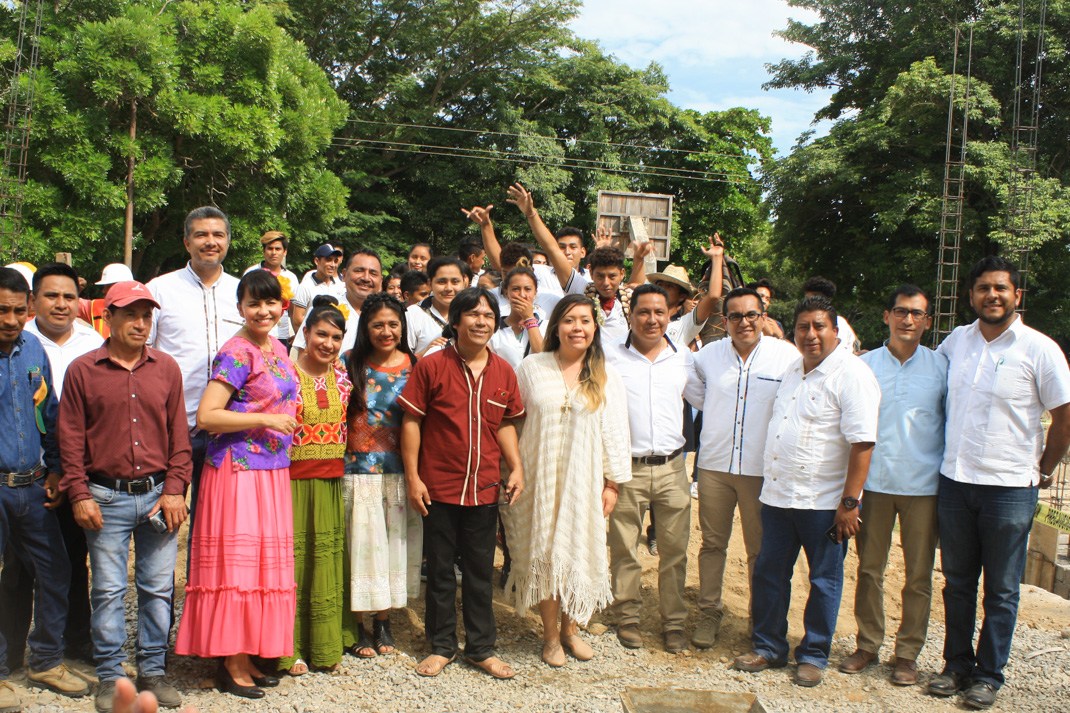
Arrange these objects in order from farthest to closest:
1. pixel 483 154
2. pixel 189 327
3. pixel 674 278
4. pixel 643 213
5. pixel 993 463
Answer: pixel 483 154 < pixel 643 213 < pixel 674 278 < pixel 189 327 < pixel 993 463

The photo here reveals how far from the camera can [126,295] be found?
3744mm

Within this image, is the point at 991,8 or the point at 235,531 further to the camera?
the point at 991,8

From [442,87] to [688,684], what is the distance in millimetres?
22177

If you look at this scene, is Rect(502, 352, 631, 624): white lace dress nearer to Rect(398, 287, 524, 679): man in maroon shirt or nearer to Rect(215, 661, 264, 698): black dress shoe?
Rect(398, 287, 524, 679): man in maroon shirt

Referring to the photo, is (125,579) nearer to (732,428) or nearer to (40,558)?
(40,558)

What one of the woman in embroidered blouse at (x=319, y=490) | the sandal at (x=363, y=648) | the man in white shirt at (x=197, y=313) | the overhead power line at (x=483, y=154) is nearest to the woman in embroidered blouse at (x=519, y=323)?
the woman in embroidered blouse at (x=319, y=490)

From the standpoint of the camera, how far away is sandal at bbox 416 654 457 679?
4.31 m

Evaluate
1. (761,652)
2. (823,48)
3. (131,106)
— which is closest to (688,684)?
(761,652)

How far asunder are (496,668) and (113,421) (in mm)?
2272

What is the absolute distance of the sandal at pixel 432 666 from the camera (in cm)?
431

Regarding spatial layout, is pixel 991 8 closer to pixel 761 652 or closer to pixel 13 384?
pixel 761 652

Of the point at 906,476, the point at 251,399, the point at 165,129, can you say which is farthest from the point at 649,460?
the point at 165,129

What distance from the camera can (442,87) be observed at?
2411 centimetres

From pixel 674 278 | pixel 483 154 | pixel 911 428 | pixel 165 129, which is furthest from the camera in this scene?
pixel 483 154
